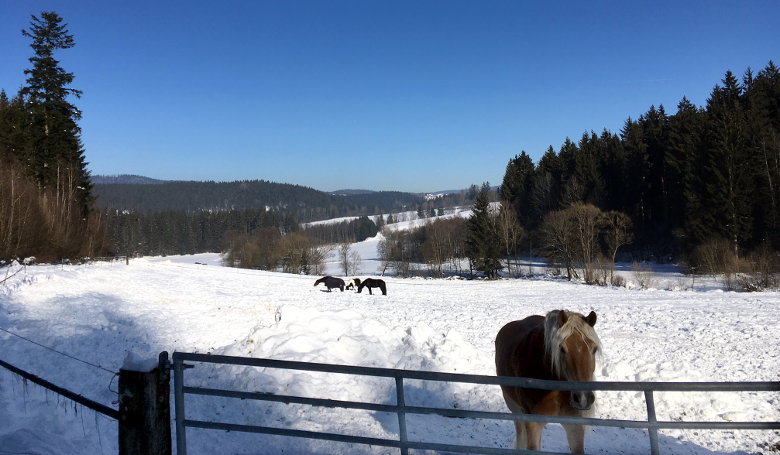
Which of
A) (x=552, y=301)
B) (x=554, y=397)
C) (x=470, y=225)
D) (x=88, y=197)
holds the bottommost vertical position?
(x=552, y=301)

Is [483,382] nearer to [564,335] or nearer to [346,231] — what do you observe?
[564,335]

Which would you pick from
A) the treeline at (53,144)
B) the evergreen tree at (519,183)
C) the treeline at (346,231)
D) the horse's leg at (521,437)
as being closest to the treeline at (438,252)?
the evergreen tree at (519,183)

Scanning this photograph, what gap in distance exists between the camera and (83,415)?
632cm

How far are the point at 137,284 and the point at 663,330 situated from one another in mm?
20852

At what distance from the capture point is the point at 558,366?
11.3 feet

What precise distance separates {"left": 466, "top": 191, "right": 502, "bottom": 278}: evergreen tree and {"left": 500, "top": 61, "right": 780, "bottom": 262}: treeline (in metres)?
4.45

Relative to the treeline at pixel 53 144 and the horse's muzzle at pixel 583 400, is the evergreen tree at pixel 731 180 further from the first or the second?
the treeline at pixel 53 144

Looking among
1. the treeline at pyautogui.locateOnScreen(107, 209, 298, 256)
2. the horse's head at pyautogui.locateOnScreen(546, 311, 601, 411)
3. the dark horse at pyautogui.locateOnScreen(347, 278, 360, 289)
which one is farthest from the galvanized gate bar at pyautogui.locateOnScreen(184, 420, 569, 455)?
the treeline at pyautogui.locateOnScreen(107, 209, 298, 256)

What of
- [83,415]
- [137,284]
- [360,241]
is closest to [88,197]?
[137,284]

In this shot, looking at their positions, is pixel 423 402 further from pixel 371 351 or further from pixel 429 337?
pixel 429 337

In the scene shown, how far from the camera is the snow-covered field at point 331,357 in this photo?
6175mm

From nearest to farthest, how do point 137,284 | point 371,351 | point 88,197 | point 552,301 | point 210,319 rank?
point 371,351
point 210,319
point 137,284
point 552,301
point 88,197

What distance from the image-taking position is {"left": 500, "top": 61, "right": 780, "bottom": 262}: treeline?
35.5m

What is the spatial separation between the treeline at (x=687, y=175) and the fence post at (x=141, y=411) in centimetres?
3704
